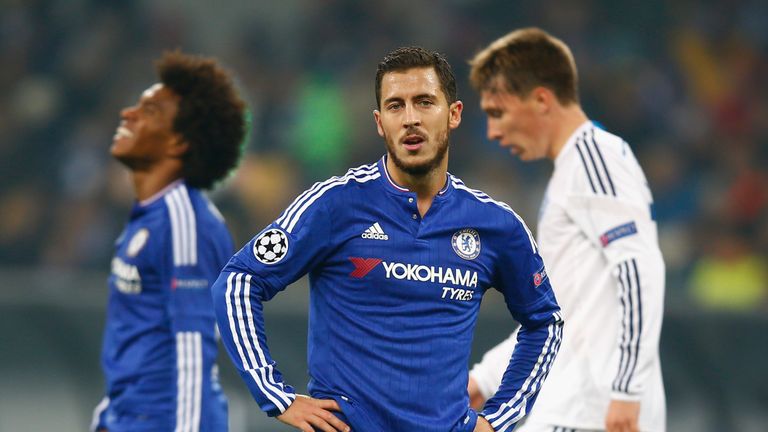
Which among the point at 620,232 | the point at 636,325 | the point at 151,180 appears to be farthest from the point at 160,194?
the point at 636,325

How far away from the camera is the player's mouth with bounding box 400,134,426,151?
→ 3676 mm

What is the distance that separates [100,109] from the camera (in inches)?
463

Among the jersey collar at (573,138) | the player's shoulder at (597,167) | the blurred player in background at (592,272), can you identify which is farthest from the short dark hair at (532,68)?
the player's shoulder at (597,167)

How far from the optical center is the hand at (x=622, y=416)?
180 inches

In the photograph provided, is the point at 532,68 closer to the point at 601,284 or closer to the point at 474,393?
the point at 601,284

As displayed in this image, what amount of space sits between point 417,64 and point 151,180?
1.88 m

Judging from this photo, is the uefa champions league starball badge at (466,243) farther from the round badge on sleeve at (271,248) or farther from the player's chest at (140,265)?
the player's chest at (140,265)

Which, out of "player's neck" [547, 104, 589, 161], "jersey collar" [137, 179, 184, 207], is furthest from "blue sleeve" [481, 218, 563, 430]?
"jersey collar" [137, 179, 184, 207]

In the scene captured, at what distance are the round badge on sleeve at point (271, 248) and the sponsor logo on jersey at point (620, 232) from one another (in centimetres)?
162

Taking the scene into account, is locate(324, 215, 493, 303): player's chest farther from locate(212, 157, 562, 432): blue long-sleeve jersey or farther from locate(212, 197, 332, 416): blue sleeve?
locate(212, 197, 332, 416): blue sleeve

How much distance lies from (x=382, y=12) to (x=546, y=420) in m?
8.24

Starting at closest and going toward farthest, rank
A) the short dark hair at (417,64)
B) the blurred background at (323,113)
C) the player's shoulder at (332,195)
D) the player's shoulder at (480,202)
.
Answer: the player's shoulder at (332,195) < the short dark hair at (417,64) < the player's shoulder at (480,202) < the blurred background at (323,113)

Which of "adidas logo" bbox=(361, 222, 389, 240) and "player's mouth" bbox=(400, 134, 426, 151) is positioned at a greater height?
"player's mouth" bbox=(400, 134, 426, 151)

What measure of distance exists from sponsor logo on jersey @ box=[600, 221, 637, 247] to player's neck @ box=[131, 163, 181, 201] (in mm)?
1899
